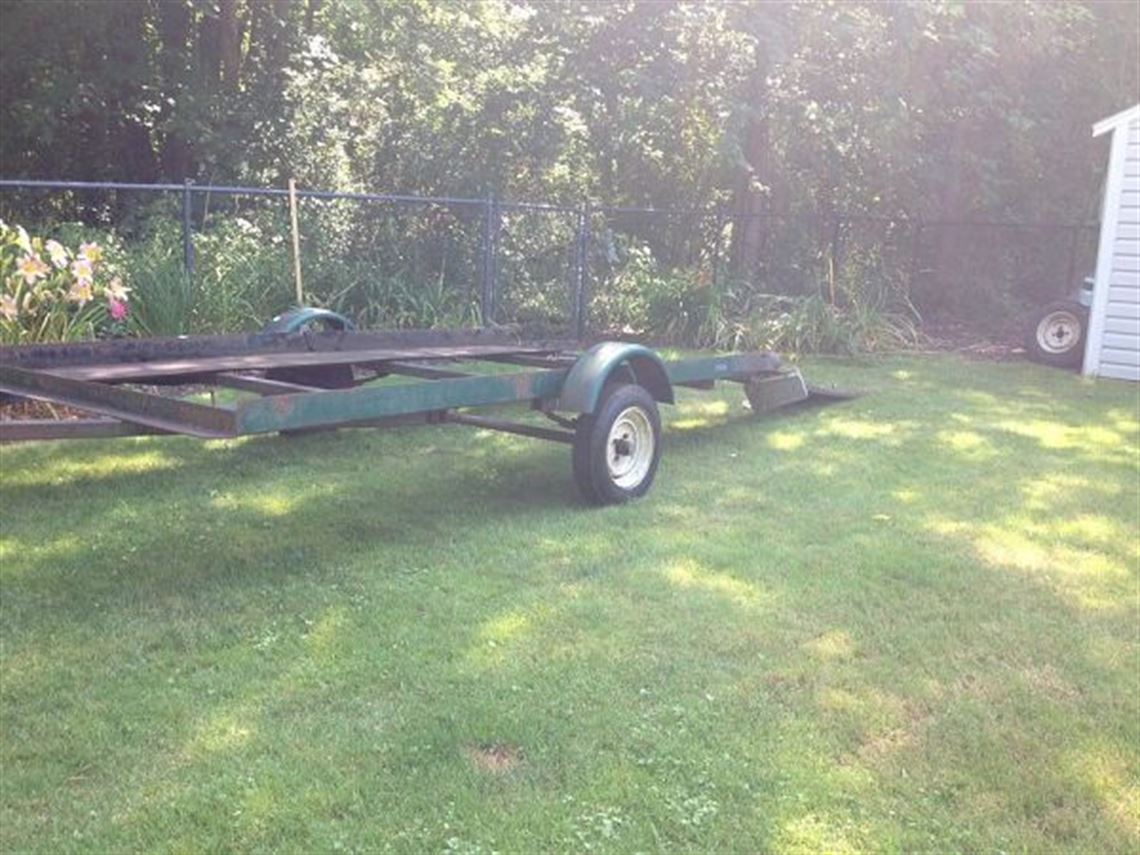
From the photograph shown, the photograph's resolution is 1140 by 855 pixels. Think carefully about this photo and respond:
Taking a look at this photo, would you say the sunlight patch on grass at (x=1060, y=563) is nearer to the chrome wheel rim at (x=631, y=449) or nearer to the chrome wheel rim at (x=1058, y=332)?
the chrome wheel rim at (x=631, y=449)

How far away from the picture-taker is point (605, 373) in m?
6.24

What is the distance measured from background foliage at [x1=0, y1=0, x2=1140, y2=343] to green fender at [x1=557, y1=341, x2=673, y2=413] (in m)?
6.00

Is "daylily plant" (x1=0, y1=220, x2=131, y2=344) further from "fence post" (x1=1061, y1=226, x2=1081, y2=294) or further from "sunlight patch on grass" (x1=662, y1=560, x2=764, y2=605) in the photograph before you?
"fence post" (x1=1061, y1=226, x2=1081, y2=294)

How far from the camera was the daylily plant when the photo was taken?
7338 mm

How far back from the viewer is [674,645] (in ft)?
14.4

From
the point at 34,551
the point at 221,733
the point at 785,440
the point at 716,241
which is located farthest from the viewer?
the point at 716,241

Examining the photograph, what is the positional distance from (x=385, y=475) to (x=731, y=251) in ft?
33.3

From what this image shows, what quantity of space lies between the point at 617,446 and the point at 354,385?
167cm

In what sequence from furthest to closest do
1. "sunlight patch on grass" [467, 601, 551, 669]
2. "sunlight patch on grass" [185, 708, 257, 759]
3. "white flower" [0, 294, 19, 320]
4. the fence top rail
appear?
1. the fence top rail
2. "white flower" [0, 294, 19, 320]
3. "sunlight patch on grass" [467, 601, 551, 669]
4. "sunlight patch on grass" [185, 708, 257, 759]

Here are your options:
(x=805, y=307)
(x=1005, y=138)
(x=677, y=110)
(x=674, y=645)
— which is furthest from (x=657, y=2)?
(x=674, y=645)

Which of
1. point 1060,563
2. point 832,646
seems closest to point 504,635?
point 832,646

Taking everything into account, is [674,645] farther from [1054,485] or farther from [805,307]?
[805,307]

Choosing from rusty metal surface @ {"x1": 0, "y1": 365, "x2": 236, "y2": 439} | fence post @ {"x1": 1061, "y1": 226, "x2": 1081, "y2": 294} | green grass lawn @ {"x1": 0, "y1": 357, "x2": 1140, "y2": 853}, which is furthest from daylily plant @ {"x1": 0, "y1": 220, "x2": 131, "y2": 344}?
fence post @ {"x1": 1061, "y1": 226, "x2": 1081, "y2": 294}

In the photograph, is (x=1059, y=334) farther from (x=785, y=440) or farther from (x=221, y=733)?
(x=221, y=733)
